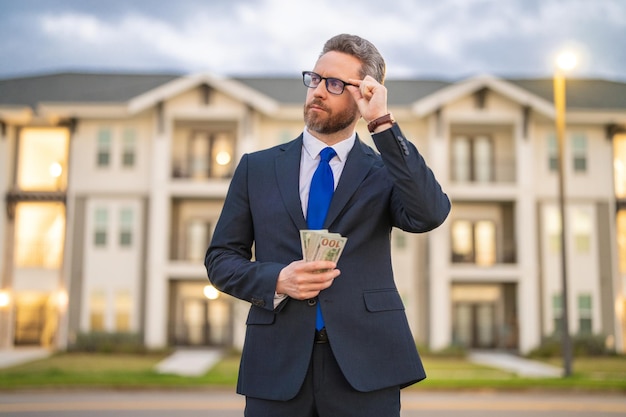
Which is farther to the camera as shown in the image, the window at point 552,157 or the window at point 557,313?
→ the window at point 552,157

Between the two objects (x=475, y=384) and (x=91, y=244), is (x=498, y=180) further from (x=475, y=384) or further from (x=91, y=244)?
(x=91, y=244)

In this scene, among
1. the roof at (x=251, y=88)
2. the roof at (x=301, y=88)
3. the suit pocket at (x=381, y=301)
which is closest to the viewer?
the suit pocket at (x=381, y=301)

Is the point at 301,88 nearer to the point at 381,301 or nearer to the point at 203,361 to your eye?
the point at 203,361

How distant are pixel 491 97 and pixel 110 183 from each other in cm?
1625

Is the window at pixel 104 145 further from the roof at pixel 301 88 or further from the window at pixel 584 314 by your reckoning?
the window at pixel 584 314

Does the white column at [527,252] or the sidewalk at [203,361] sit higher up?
the white column at [527,252]

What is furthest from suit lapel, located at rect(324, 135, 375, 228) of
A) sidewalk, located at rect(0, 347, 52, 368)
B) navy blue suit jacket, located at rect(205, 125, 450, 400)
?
sidewalk, located at rect(0, 347, 52, 368)

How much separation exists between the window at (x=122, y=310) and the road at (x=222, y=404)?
12274 mm

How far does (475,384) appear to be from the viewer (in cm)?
1511

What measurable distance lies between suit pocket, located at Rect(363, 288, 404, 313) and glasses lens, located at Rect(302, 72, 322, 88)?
2.86ft

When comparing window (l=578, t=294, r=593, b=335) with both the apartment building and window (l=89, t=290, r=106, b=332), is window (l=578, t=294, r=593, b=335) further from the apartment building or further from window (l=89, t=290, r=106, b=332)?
window (l=89, t=290, r=106, b=332)

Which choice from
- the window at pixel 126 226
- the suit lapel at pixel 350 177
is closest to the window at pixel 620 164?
the window at pixel 126 226

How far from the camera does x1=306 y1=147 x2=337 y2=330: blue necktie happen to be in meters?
2.64

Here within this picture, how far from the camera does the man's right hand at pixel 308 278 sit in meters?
2.37
